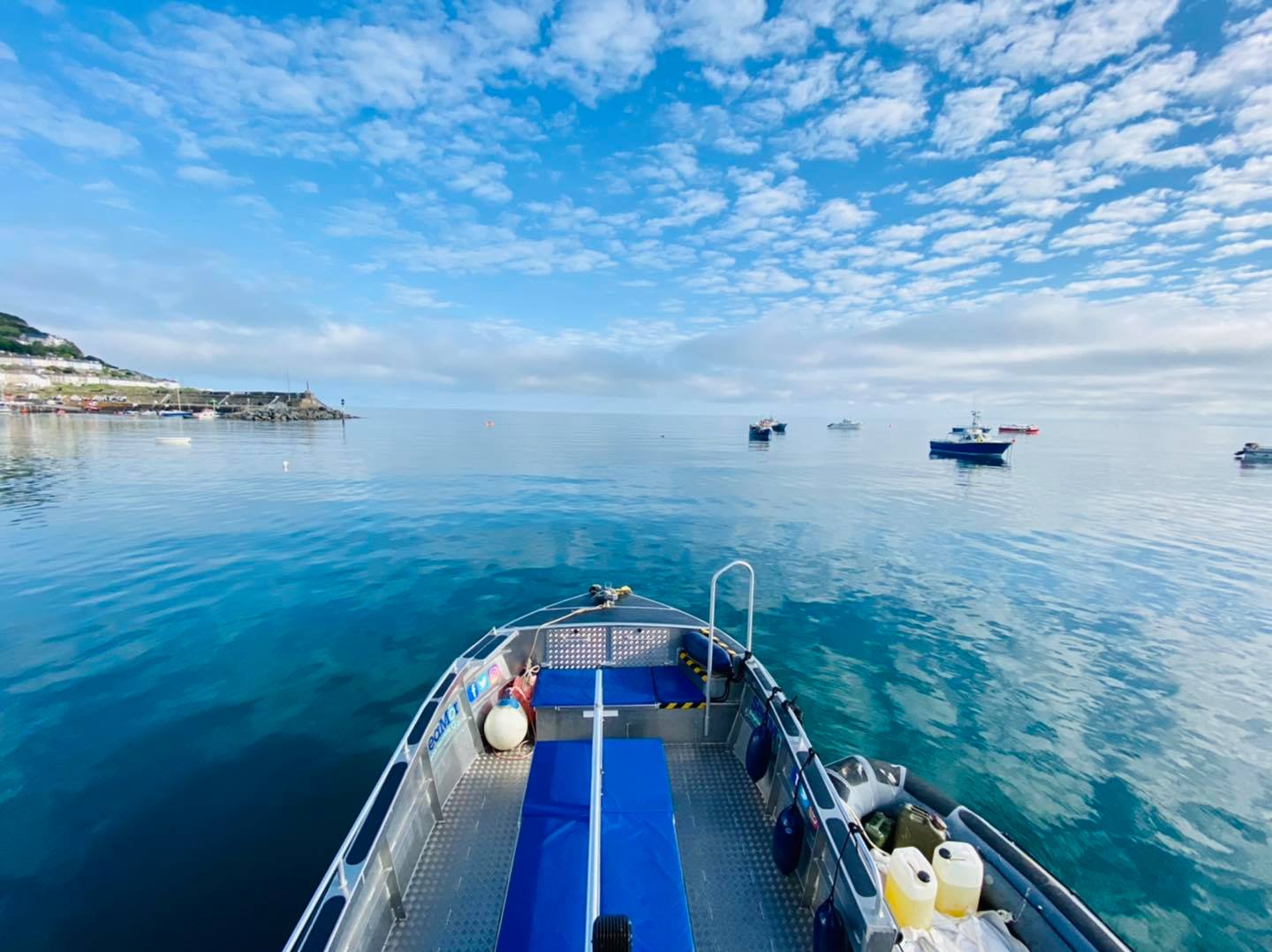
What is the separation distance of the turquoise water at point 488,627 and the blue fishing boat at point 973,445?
42041 millimetres

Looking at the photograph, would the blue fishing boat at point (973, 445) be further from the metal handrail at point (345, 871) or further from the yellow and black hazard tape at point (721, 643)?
the metal handrail at point (345, 871)

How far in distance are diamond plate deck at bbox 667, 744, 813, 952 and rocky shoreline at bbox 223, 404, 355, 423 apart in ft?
570

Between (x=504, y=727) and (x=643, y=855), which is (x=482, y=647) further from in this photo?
(x=643, y=855)

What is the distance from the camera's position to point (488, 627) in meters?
17.7

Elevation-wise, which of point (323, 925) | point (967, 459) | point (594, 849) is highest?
point (967, 459)

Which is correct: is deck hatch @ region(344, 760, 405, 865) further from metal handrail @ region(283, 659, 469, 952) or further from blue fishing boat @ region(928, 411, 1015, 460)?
blue fishing boat @ region(928, 411, 1015, 460)

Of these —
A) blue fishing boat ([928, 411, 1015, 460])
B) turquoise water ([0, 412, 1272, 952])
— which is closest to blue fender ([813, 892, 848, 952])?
turquoise water ([0, 412, 1272, 952])

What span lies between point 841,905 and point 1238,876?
9669mm

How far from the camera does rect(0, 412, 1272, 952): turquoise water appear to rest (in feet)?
28.5

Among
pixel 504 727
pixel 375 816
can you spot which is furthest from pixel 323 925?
pixel 504 727

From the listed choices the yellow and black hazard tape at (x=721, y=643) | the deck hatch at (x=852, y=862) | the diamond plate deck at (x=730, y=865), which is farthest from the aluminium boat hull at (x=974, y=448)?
the deck hatch at (x=852, y=862)

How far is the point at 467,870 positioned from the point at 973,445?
95678mm

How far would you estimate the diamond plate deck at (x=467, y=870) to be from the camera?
605 centimetres

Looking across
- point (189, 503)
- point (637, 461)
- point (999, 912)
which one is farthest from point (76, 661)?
point (637, 461)
